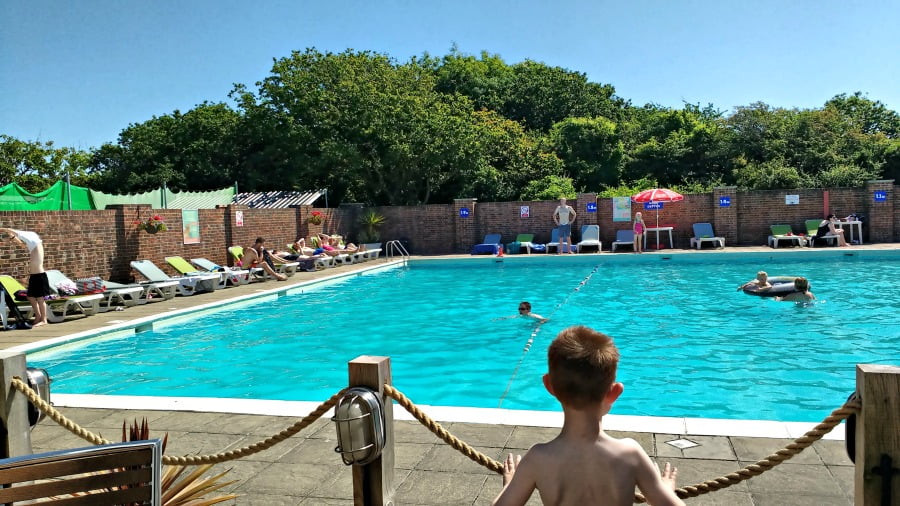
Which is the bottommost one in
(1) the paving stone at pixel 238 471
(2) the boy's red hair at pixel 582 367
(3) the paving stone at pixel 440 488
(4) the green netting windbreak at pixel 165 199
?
(1) the paving stone at pixel 238 471

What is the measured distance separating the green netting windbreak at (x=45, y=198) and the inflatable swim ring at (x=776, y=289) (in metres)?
14.5

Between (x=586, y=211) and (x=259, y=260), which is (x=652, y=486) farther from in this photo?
(x=586, y=211)

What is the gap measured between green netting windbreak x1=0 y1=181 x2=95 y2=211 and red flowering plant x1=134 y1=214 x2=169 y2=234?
1.60 m

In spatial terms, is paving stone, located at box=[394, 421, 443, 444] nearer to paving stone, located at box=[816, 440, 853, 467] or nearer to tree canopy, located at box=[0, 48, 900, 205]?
paving stone, located at box=[816, 440, 853, 467]

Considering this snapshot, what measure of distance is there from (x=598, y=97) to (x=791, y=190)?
20.4 meters

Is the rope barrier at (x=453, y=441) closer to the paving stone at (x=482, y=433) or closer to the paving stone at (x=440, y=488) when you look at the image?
the paving stone at (x=440, y=488)

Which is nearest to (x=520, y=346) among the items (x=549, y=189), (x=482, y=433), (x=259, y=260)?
(x=482, y=433)

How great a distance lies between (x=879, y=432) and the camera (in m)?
2.54

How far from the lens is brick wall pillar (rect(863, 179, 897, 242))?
21.0 m

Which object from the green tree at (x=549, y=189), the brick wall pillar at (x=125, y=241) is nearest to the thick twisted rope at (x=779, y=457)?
the brick wall pillar at (x=125, y=241)

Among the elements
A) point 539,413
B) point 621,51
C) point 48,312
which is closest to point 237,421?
point 539,413

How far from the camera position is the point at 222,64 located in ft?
74.7

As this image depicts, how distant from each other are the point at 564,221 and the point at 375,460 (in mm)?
19723

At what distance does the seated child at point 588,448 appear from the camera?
6.58ft
